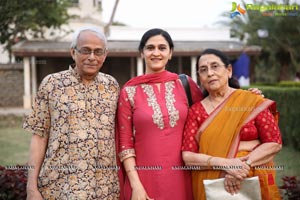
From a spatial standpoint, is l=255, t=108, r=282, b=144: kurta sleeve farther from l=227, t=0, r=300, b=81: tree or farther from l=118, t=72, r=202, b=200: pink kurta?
l=227, t=0, r=300, b=81: tree

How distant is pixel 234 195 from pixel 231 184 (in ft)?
0.23

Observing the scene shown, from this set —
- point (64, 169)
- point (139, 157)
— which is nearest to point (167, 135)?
point (139, 157)

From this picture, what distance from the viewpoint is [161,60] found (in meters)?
2.39

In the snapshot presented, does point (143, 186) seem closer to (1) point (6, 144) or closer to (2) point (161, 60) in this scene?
(2) point (161, 60)

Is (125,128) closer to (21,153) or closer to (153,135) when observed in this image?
(153,135)

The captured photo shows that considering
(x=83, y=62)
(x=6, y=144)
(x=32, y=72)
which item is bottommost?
(x=6, y=144)

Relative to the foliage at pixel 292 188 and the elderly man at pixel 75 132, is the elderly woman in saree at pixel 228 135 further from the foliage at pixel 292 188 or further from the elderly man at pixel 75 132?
the foliage at pixel 292 188

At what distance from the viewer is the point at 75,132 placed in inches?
83.4

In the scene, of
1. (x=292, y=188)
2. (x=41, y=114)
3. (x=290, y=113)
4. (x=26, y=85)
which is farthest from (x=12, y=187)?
(x=26, y=85)

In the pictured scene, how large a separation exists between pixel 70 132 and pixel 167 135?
621 millimetres

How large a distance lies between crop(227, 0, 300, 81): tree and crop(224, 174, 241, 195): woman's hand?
16352 mm

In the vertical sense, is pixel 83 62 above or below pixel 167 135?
above

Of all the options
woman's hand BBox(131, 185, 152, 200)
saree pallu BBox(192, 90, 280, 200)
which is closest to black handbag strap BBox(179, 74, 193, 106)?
saree pallu BBox(192, 90, 280, 200)

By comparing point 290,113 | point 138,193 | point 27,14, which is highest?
point 27,14
